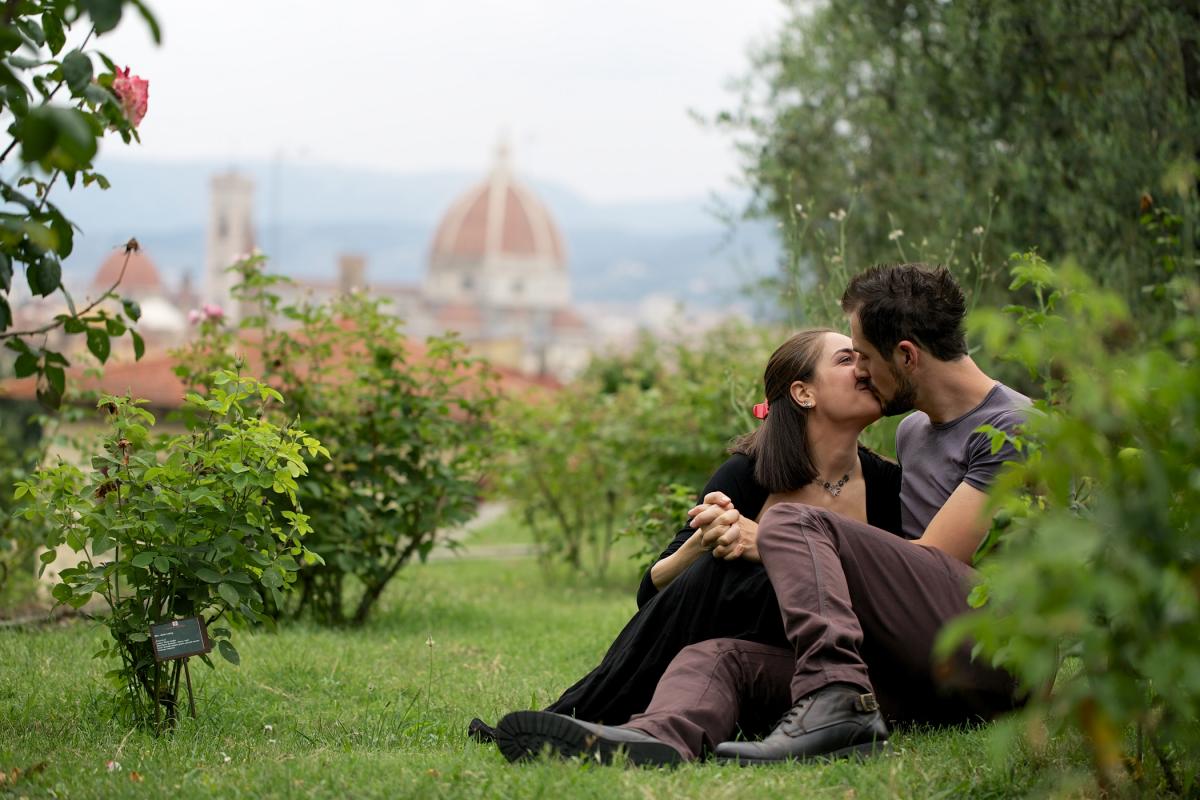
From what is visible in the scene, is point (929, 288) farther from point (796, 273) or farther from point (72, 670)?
point (72, 670)

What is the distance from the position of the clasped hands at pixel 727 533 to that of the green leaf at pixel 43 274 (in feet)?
6.58

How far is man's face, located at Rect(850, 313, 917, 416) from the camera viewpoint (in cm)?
469

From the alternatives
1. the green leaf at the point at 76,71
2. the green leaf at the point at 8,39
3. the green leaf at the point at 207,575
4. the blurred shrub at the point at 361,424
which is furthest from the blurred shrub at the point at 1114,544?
the blurred shrub at the point at 361,424

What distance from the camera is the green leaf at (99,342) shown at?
156 inches

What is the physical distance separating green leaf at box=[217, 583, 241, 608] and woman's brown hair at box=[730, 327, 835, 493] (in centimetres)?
175

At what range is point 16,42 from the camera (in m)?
2.79

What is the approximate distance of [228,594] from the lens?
436 centimetres

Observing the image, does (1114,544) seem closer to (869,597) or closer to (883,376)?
(869,597)

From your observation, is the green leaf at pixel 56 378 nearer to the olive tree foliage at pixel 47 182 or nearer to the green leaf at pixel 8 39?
the olive tree foliage at pixel 47 182

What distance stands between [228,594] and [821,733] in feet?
5.96

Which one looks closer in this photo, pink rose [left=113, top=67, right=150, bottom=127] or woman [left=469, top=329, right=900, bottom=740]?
pink rose [left=113, top=67, right=150, bottom=127]

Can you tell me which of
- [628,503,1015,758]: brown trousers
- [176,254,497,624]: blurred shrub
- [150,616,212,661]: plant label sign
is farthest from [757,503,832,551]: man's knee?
[176,254,497,624]: blurred shrub

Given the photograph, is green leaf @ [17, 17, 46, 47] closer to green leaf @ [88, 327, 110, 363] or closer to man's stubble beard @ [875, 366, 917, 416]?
green leaf @ [88, 327, 110, 363]

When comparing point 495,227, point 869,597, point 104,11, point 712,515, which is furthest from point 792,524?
point 495,227
